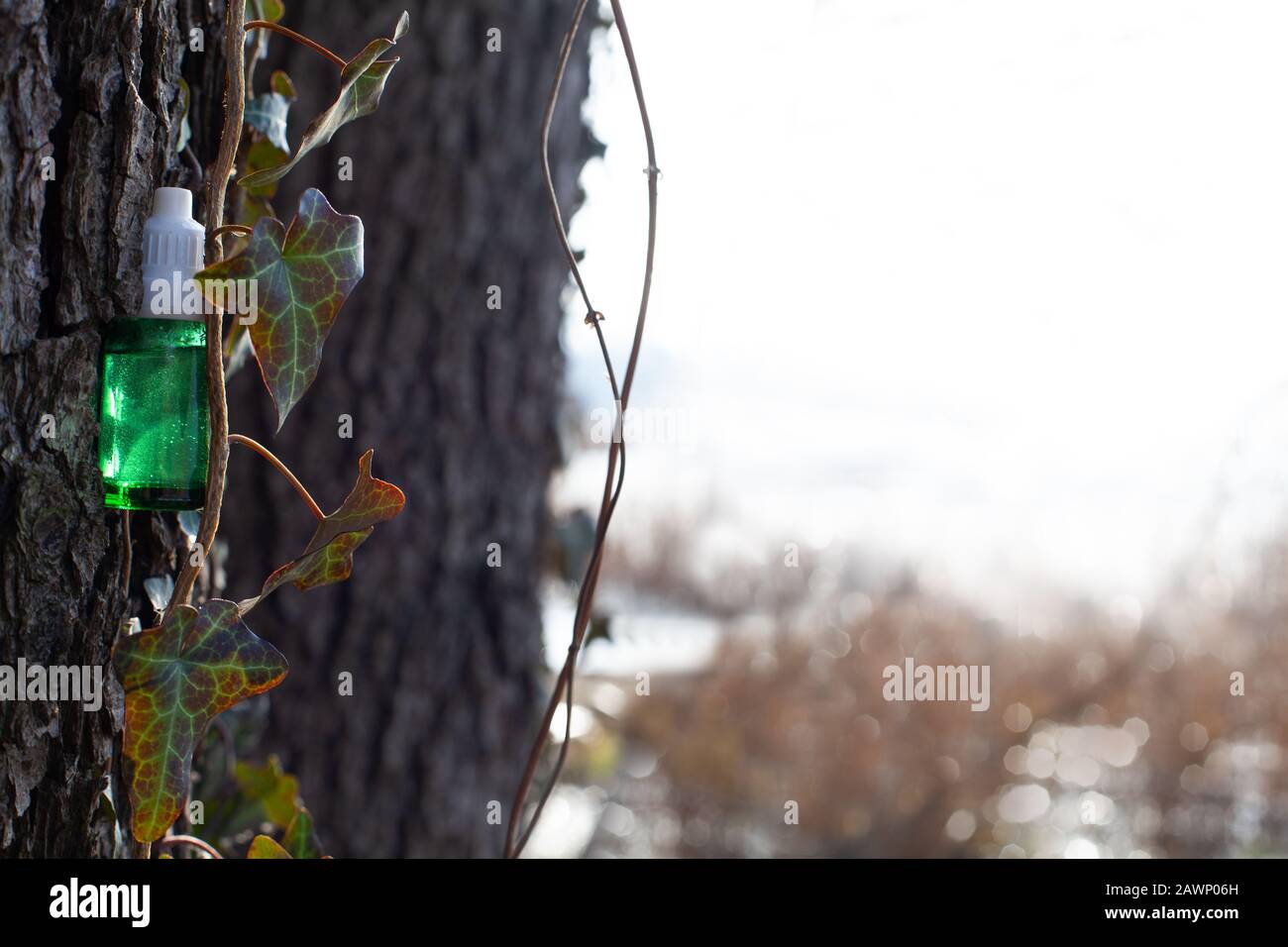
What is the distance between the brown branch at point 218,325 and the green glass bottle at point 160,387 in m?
0.01

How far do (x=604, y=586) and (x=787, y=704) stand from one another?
614mm

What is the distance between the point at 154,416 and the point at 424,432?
757mm

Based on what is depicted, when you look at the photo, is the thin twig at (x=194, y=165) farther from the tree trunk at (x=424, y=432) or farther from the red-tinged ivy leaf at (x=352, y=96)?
the tree trunk at (x=424, y=432)

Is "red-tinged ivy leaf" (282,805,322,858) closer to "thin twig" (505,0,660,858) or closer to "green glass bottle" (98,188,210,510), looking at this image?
"thin twig" (505,0,660,858)

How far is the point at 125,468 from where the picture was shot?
48 centimetres

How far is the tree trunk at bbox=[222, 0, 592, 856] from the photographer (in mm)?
1174

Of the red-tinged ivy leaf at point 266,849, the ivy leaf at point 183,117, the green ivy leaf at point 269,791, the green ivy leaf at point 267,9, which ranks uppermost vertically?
the green ivy leaf at point 267,9


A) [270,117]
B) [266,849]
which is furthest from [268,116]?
[266,849]

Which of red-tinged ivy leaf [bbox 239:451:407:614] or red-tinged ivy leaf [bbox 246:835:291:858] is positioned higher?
red-tinged ivy leaf [bbox 239:451:407:614]

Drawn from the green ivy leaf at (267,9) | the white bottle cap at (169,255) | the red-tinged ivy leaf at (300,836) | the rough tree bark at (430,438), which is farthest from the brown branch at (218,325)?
the rough tree bark at (430,438)

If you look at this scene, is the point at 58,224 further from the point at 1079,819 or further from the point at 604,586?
the point at 1079,819

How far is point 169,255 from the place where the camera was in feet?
1.57

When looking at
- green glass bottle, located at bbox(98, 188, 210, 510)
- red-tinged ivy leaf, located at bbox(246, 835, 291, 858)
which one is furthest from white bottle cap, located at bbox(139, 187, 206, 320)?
red-tinged ivy leaf, located at bbox(246, 835, 291, 858)

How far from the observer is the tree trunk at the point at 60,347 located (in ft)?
1.53
